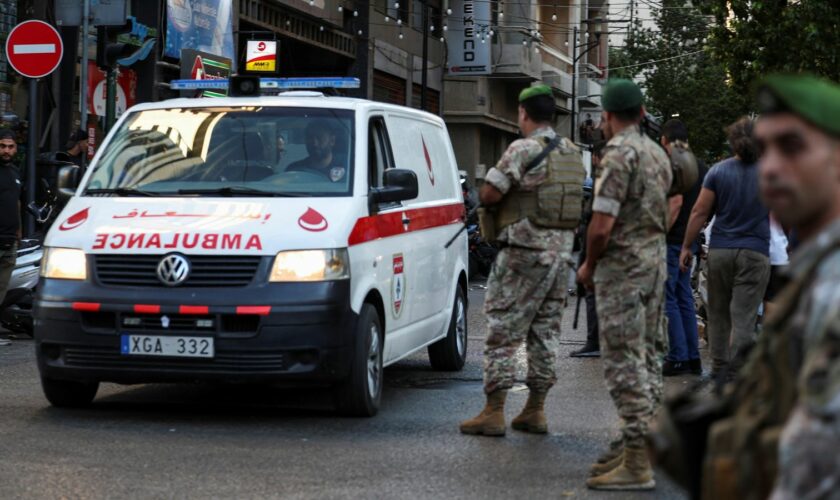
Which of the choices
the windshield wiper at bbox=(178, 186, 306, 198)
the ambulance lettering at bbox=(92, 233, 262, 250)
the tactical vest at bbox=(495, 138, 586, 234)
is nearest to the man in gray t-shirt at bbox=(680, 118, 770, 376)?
the tactical vest at bbox=(495, 138, 586, 234)

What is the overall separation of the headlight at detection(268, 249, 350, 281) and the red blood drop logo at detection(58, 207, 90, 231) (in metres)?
1.27

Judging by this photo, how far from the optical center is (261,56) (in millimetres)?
25125

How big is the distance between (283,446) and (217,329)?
0.83 metres

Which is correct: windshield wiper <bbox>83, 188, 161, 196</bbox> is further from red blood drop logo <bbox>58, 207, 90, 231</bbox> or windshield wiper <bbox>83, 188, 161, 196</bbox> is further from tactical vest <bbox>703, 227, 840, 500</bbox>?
tactical vest <bbox>703, 227, 840, 500</bbox>

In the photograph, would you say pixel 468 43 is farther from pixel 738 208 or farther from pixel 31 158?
pixel 738 208

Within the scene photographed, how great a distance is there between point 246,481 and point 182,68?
17.0 m

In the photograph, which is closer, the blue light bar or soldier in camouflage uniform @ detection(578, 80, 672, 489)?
soldier in camouflage uniform @ detection(578, 80, 672, 489)

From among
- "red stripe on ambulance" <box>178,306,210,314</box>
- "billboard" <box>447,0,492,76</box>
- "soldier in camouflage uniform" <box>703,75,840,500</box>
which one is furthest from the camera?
"billboard" <box>447,0,492,76</box>

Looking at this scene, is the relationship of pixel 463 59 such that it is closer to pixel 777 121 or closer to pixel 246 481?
pixel 246 481

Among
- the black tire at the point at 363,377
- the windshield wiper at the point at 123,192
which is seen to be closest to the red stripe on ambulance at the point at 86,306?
the windshield wiper at the point at 123,192

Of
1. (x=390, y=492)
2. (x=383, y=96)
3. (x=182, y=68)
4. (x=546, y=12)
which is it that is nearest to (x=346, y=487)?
(x=390, y=492)

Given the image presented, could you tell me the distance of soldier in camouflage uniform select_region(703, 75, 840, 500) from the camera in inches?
95.4

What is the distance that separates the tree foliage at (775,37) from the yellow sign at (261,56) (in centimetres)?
729

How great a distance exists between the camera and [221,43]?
2631 cm
